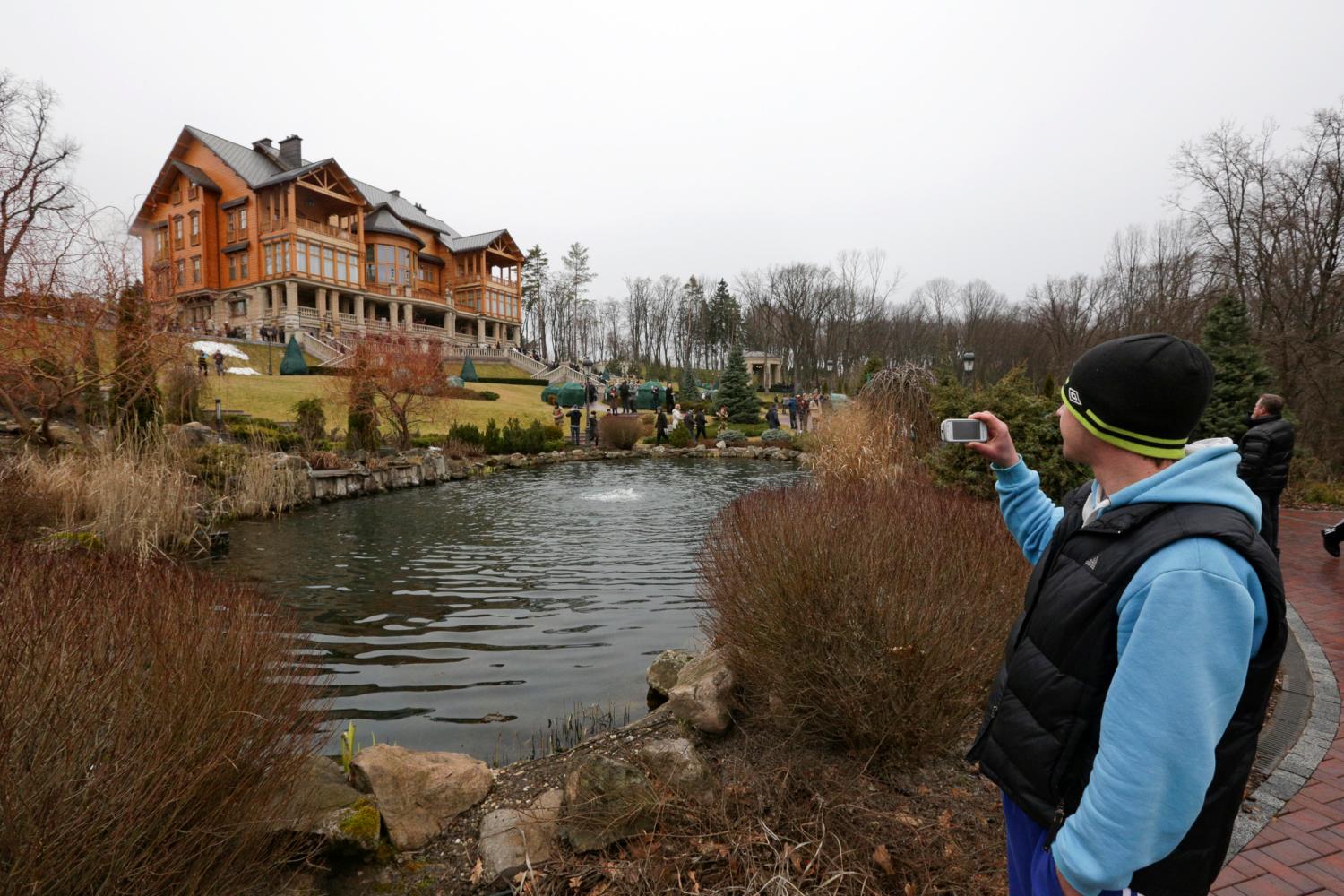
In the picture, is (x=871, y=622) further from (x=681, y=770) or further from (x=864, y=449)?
(x=864, y=449)

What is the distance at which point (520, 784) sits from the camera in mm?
3732

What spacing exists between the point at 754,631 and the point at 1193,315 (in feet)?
98.8

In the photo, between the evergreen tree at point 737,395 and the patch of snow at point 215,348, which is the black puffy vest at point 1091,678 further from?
the evergreen tree at point 737,395

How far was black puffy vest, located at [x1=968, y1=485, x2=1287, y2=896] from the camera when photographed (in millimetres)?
1306

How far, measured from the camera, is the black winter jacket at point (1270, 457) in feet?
21.2

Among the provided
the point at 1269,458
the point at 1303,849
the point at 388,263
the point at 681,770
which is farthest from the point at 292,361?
the point at 1303,849

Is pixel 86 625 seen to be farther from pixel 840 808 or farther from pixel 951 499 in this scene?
pixel 951 499

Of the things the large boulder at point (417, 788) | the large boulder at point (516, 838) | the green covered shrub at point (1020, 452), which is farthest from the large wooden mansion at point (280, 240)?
the large boulder at point (516, 838)

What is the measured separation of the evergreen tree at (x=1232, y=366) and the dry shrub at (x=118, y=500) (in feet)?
63.0

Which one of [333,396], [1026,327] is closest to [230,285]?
[333,396]

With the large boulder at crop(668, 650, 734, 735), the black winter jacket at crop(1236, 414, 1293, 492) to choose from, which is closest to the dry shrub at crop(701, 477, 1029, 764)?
the large boulder at crop(668, 650, 734, 735)

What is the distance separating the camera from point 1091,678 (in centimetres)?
145

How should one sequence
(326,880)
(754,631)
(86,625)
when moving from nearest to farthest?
(86,625), (326,880), (754,631)

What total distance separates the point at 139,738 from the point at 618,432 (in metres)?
25.6
